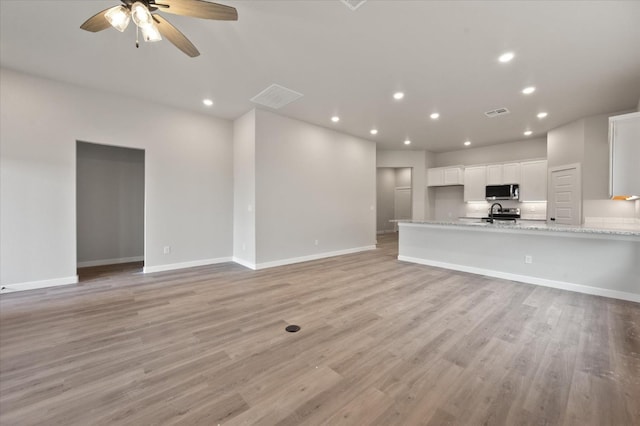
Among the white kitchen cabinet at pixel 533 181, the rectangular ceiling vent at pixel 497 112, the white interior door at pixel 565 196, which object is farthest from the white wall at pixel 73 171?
the white kitchen cabinet at pixel 533 181

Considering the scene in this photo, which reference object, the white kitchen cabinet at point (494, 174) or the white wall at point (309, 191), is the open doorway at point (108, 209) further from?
the white kitchen cabinet at point (494, 174)

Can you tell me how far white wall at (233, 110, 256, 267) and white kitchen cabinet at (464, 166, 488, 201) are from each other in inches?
264

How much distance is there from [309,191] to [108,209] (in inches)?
173

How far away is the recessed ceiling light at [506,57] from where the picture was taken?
3.10 meters

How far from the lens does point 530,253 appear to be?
4176mm

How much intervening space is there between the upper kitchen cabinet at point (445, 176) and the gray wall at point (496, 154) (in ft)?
1.49

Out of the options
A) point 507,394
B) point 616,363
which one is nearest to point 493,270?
point 616,363

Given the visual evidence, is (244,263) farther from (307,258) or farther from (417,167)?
(417,167)

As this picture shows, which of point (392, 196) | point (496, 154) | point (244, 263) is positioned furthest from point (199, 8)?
point (392, 196)

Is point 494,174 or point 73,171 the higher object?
point 494,174

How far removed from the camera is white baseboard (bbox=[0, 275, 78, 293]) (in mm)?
3657

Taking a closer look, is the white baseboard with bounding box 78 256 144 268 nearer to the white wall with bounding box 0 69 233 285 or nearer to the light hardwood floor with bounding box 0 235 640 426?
the white wall with bounding box 0 69 233 285

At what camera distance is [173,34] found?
224 centimetres

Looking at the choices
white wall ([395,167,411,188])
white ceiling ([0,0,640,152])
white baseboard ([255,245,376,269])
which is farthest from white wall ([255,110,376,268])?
white wall ([395,167,411,188])
